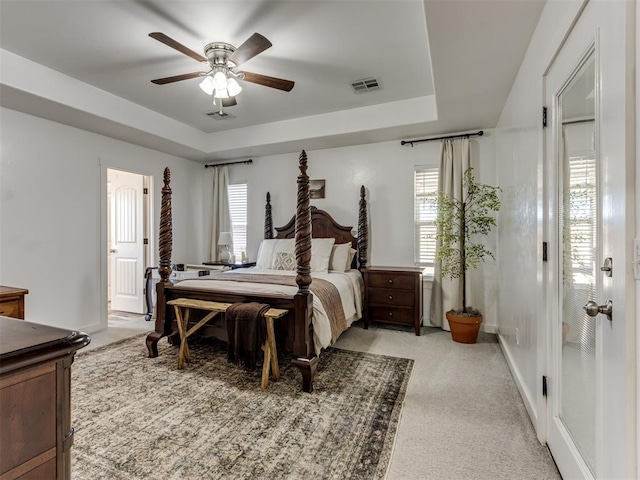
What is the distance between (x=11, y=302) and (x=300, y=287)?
2.38m

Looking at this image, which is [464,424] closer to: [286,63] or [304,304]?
[304,304]

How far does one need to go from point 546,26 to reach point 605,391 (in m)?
1.85

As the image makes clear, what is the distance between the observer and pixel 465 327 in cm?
344

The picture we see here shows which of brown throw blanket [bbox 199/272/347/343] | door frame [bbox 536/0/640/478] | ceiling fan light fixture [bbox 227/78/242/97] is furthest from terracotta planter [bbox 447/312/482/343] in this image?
ceiling fan light fixture [bbox 227/78/242/97]

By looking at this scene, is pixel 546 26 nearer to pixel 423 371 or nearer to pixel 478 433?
pixel 478 433

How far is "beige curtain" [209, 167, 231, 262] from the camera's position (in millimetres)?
5426

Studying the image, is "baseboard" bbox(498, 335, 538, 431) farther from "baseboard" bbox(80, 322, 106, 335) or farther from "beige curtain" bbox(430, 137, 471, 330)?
"baseboard" bbox(80, 322, 106, 335)

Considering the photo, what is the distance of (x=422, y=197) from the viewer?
14.1 feet

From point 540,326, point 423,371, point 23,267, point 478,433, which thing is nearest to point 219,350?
point 423,371

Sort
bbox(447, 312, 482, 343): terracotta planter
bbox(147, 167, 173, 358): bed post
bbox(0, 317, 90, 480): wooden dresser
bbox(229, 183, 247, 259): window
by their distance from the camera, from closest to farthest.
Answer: bbox(0, 317, 90, 480): wooden dresser
bbox(147, 167, 173, 358): bed post
bbox(447, 312, 482, 343): terracotta planter
bbox(229, 183, 247, 259): window

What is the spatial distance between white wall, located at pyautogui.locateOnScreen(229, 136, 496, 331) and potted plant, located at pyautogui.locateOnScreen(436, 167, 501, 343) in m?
0.22

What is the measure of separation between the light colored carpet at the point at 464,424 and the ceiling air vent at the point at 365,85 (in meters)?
2.71

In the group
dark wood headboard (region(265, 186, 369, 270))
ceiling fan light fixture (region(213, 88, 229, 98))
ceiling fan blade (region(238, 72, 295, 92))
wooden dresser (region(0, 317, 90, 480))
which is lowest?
wooden dresser (region(0, 317, 90, 480))

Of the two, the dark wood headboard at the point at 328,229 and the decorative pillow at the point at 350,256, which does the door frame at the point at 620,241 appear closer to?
the decorative pillow at the point at 350,256
